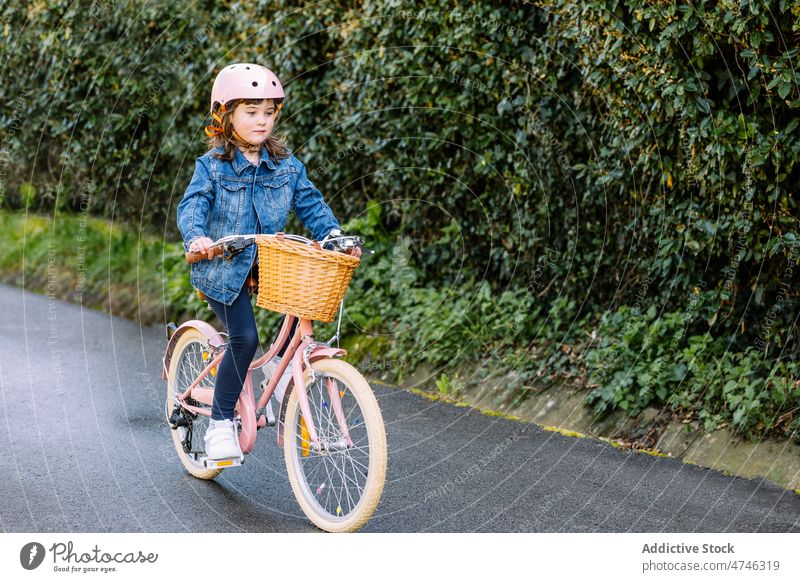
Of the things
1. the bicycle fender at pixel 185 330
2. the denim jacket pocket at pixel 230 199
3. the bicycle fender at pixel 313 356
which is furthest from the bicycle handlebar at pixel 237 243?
the bicycle fender at pixel 185 330

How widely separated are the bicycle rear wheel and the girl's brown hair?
1046 millimetres

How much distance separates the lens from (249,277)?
500 cm

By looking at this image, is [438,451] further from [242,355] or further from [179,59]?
[179,59]

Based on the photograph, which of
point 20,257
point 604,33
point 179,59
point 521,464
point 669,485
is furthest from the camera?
point 20,257

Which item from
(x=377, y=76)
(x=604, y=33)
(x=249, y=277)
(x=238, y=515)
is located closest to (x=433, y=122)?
(x=377, y=76)

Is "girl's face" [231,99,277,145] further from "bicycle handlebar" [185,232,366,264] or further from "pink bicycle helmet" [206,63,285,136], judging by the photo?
"bicycle handlebar" [185,232,366,264]

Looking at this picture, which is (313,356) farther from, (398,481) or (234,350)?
(398,481)

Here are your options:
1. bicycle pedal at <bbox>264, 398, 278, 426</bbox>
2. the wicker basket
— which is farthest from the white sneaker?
the wicker basket

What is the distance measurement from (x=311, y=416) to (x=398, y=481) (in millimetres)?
1094

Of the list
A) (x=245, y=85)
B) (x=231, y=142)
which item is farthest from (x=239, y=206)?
(x=245, y=85)

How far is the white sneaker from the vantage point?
5051mm

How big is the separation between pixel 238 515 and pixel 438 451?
1.59 metres

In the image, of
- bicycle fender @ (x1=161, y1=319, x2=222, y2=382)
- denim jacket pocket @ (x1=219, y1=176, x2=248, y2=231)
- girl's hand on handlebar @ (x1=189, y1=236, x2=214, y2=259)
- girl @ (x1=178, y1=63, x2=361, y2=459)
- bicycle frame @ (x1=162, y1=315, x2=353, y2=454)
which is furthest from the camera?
bicycle fender @ (x1=161, y1=319, x2=222, y2=382)

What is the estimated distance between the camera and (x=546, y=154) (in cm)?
766
